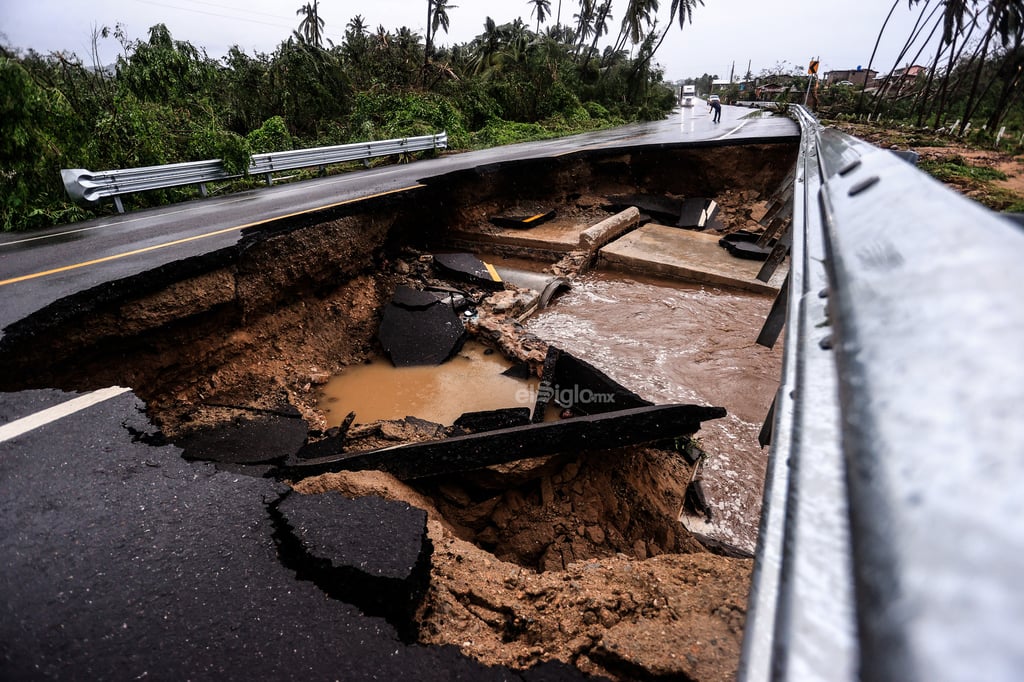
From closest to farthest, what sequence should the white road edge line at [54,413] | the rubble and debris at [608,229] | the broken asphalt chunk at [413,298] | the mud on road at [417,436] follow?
the mud on road at [417,436] → the white road edge line at [54,413] → the broken asphalt chunk at [413,298] → the rubble and debris at [608,229]

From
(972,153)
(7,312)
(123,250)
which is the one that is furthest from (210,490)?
(972,153)

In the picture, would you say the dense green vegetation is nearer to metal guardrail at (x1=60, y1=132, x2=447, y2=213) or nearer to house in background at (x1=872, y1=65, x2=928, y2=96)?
metal guardrail at (x1=60, y1=132, x2=447, y2=213)

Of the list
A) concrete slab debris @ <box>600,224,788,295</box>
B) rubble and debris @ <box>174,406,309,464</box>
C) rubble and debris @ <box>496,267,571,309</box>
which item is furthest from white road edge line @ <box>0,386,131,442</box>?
concrete slab debris @ <box>600,224,788,295</box>

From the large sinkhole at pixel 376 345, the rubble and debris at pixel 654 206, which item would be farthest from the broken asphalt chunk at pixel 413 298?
the rubble and debris at pixel 654 206

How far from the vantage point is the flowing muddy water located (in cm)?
411

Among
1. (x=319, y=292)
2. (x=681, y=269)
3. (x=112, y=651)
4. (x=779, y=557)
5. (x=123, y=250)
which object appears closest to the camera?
(x=779, y=557)

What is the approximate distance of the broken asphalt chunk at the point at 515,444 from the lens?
336 cm

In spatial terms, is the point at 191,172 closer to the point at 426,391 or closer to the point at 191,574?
the point at 426,391

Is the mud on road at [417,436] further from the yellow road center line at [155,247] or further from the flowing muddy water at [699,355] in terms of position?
the yellow road center line at [155,247]

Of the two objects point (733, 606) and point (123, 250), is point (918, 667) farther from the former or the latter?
point (123, 250)

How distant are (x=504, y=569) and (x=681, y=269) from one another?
7.38m

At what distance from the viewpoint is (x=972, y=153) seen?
1532 centimetres

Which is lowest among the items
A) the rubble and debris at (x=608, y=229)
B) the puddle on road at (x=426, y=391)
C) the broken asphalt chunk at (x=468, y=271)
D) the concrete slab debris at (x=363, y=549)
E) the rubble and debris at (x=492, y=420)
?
the puddle on road at (x=426, y=391)

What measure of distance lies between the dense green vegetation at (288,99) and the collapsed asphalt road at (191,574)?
717 centimetres
